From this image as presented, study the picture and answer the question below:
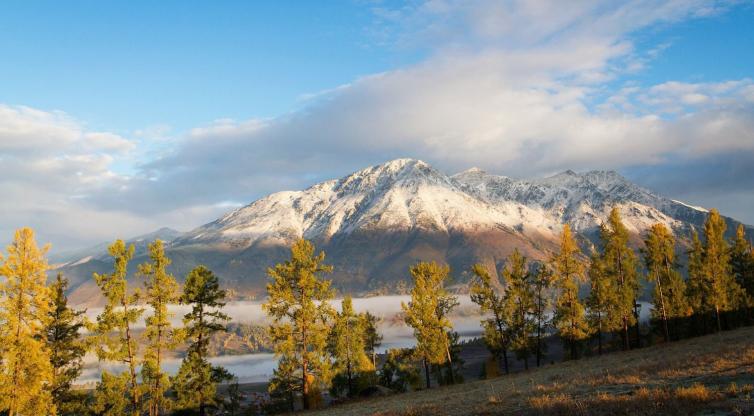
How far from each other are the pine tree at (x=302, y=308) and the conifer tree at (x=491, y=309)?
23.8m

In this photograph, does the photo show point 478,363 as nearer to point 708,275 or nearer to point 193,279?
point 708,275

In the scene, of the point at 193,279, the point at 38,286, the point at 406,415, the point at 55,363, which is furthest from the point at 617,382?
the point at 55,363

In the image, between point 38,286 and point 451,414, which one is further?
point 38,286

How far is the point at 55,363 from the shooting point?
134 ft

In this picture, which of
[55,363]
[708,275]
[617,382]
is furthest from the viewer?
[708,275]

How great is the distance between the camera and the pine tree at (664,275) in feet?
207

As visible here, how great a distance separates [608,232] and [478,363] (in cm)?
11953

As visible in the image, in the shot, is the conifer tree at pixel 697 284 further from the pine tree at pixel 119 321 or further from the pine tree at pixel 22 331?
the pine tree at pixel 22 331

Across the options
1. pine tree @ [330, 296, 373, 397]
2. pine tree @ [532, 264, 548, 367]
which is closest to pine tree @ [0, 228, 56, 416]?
pine tree @ [330, 296, 373, 397]

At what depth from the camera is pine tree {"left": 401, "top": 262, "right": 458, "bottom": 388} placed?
54469mm

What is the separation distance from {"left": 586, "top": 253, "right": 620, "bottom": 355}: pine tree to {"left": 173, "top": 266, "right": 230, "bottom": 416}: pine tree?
1654 inches

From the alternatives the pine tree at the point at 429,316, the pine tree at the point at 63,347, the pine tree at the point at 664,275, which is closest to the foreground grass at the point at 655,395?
the pine tree at the point at 429,316

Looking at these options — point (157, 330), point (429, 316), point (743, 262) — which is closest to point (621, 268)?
point (429, 316)

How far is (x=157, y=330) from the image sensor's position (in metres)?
37.0
